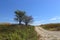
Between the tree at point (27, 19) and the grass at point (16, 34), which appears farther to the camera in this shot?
the tree at point (27, 19)

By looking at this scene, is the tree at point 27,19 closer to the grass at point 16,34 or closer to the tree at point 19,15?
the tree at point 19,15

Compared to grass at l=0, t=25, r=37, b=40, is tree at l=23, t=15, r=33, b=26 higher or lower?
higher

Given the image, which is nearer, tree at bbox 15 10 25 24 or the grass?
the grass

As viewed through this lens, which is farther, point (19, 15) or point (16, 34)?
point (19, 15)

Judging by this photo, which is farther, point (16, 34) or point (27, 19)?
point (27, 19)

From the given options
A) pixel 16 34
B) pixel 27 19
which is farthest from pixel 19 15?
pixel 16 34

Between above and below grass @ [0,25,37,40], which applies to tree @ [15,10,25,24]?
above

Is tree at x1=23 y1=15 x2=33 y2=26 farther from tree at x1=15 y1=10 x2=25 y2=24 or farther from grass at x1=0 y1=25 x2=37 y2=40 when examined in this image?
grass at x1=0 y1=25 x2=37 y2=40

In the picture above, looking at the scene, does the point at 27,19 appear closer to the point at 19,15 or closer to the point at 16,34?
the point at 19,15

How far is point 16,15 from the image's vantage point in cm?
6172

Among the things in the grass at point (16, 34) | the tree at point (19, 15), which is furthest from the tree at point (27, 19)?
the grass at point (16, 34)

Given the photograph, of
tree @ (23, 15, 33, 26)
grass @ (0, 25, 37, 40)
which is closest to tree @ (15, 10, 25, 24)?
tree @ (23, 15, 33, 26)

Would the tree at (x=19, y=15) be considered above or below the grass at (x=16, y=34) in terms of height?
above

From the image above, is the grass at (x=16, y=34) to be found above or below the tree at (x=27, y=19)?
below
